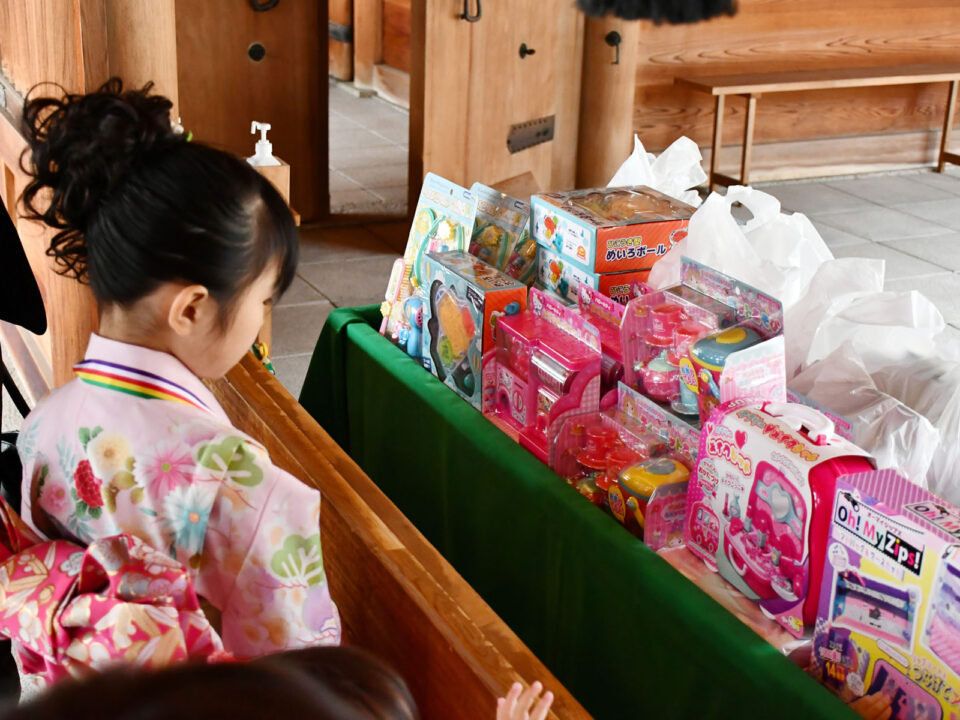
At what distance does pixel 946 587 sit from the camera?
3.54 feet

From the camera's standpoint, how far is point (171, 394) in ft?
3.83

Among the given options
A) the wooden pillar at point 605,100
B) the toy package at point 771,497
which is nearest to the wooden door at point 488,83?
the wooden pillar at point 605,100

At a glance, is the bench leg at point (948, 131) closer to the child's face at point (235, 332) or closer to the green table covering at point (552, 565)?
the green table covering at point (552, 565)

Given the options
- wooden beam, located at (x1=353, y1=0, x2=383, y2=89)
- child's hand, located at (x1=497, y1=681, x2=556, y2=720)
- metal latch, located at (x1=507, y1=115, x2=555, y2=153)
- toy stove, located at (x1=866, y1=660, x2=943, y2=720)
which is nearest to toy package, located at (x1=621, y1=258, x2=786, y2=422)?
toy stove, located at (x1=866, y1=660, x2=943, y2=720)

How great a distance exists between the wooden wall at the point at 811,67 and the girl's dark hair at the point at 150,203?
4.99 metres

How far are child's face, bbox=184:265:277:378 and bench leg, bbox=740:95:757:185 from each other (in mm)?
5141

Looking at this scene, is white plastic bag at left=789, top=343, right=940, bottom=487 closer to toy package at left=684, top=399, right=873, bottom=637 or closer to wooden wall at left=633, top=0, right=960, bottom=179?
toy package at left=684, top=399, right=873, bottom=637

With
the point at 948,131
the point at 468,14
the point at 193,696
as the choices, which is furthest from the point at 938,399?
the point at 948,131

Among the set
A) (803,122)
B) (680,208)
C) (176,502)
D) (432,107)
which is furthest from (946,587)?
(803,122)

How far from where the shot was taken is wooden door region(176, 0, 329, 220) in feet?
15.7

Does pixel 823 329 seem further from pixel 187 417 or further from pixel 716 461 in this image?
pixel 187 417

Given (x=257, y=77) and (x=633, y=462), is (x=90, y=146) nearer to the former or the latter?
(x=633, y=462)

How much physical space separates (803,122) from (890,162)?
2.32 feet

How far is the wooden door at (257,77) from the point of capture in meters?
4.80
